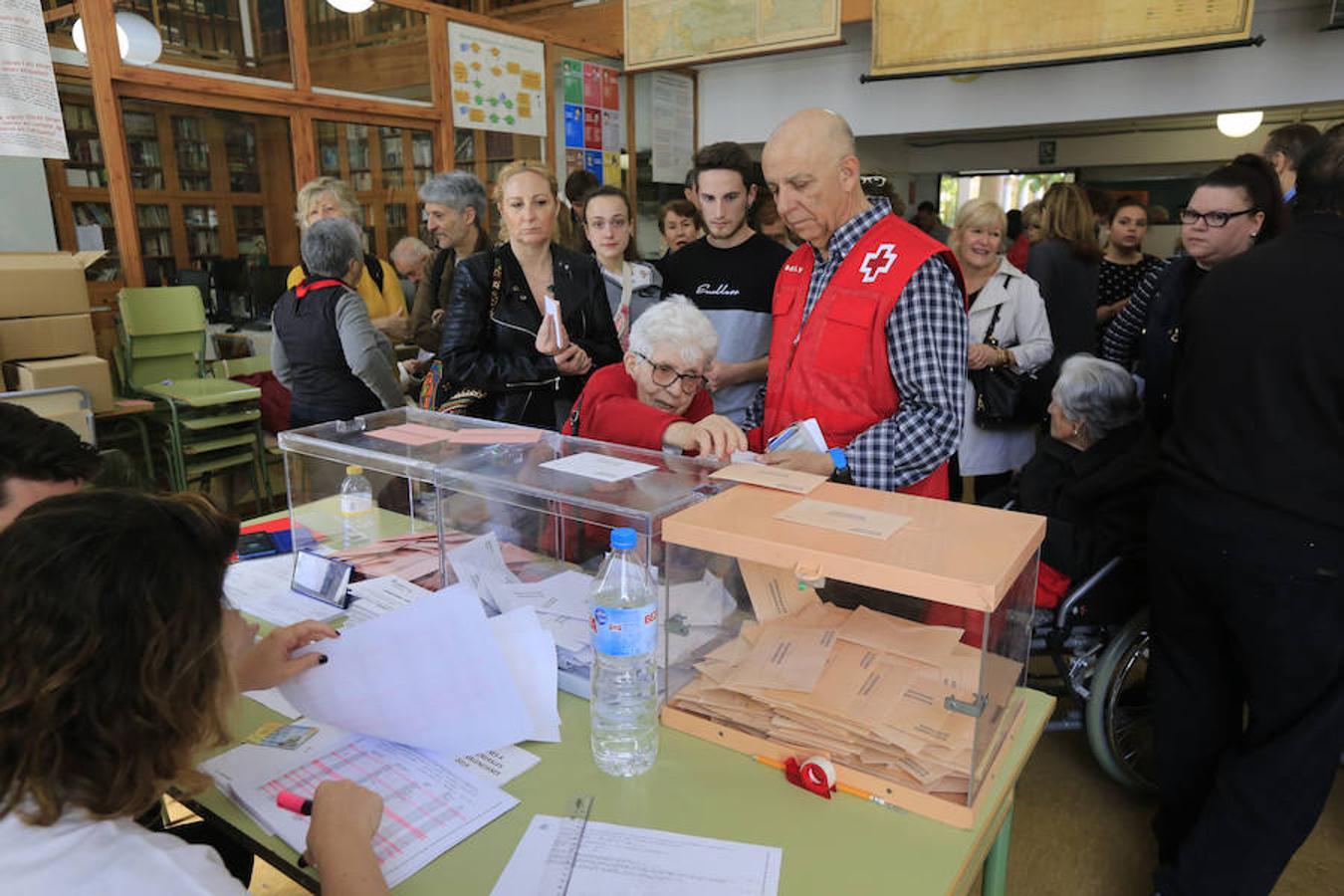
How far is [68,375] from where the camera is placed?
3434 mm

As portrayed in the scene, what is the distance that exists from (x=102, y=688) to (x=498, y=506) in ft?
2.47

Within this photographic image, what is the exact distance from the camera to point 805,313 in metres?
1.81

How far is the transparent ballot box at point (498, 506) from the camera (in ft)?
4.14

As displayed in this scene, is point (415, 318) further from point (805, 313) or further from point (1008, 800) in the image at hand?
point (1008, 800)

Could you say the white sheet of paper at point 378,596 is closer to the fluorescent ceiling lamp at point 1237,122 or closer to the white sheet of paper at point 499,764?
the white sheet of paper at point 499,764

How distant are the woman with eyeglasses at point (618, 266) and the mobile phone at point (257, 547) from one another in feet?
4.35

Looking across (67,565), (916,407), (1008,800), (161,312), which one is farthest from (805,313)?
(161,312)

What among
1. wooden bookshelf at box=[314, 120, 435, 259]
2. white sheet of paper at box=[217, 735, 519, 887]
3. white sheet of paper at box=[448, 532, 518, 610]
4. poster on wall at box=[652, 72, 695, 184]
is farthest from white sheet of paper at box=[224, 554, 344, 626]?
poster on wall at box=[652, 72, 695, 184]

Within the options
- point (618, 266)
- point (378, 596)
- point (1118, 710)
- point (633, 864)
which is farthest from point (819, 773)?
point (618, 266)

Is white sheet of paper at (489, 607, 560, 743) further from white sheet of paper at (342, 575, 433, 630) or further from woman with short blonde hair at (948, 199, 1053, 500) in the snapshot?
woman with short blonde hair at (948, 199, 1053, 500)

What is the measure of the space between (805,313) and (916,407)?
1.10 ft

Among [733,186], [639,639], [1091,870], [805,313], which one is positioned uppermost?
[733,186]

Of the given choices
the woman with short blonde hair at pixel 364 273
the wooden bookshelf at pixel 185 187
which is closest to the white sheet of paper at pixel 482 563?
the woman with short blonde hair at pixel 364 273

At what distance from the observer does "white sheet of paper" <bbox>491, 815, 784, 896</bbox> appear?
0.88 m
